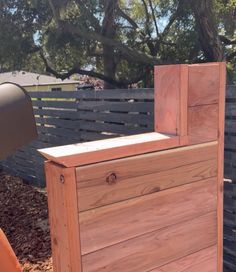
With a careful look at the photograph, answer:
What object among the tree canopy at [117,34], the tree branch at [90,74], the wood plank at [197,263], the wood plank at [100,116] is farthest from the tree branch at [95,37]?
the wood plank at [197,263]

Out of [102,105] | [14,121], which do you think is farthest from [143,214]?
[102,105]

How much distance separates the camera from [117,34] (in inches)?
419

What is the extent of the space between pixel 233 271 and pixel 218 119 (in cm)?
175

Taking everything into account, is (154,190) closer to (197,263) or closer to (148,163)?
(148,163)

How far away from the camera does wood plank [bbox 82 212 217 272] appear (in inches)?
53.1

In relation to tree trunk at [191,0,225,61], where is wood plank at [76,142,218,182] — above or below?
below

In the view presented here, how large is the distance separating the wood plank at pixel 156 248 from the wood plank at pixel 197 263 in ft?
0.07

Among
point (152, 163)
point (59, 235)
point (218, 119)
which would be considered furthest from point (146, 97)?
point (59, 235)

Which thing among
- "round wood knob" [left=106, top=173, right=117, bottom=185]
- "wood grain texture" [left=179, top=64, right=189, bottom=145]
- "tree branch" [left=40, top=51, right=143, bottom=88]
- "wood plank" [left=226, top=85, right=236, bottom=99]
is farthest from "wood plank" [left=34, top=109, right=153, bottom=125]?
"tree branch" [left=40, top=51, right=143, bottom=88]

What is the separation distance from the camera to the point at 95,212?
1300 millimetres

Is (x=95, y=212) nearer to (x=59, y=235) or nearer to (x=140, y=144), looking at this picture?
(x=59, y=235)

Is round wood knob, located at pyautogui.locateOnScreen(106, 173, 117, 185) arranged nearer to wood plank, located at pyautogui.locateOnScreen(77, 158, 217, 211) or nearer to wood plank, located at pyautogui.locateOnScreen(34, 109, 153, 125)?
wood plank, located at pyautogui.locateOnScreen(77, 158, 217, 211)

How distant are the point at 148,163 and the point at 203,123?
0.35 m

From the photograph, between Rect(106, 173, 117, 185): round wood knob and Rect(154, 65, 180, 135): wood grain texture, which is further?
Rect(154, 65, 180, 135): wood grain texture
